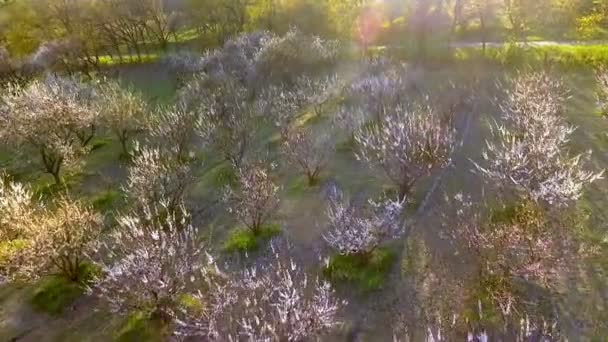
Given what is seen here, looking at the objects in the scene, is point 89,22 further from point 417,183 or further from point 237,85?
point 417,183

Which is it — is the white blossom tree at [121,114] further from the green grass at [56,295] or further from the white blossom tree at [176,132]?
the green grass at [56,295]

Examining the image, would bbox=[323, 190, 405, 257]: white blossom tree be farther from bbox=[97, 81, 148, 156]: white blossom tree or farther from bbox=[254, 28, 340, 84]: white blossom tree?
bbox=[254, 28, 340, 84]: white blossom tree

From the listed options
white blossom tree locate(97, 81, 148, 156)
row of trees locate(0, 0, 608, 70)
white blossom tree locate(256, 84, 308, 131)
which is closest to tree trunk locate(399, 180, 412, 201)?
white blossom tree locate(256, 84, 308, 131)

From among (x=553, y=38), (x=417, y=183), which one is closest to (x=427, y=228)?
(x=417, y=183)

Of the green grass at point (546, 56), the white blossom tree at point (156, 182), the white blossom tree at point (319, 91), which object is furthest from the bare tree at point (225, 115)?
the green grass at point (546, 56)

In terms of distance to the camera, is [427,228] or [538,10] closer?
[427,228]

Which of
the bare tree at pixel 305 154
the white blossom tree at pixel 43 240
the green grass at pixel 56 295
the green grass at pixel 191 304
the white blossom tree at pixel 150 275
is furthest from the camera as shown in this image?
the bare tree at pixel 305 154

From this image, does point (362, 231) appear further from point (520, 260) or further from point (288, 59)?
point (288, 59)
